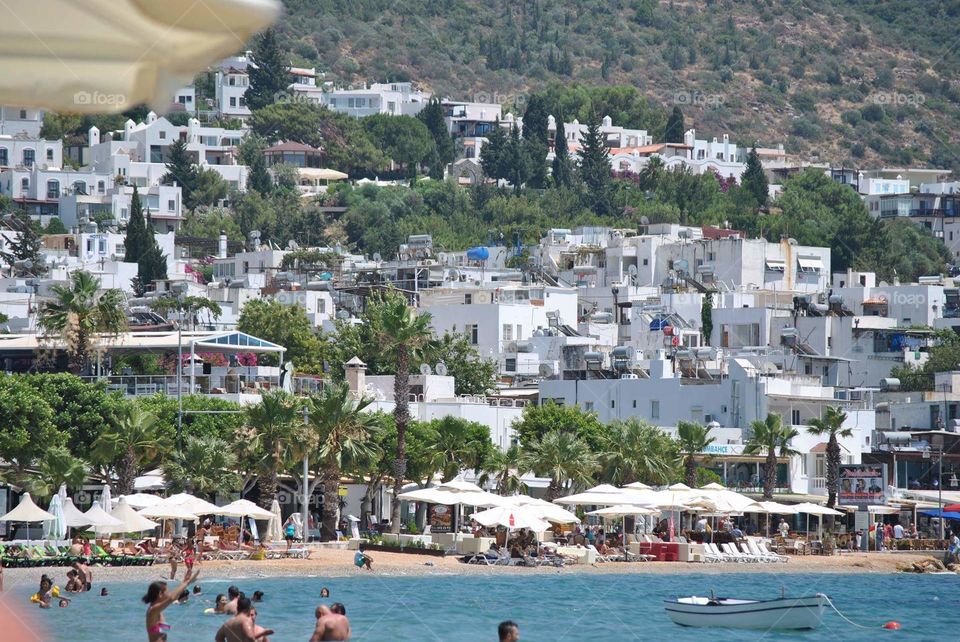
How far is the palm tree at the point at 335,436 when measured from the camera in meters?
56.5

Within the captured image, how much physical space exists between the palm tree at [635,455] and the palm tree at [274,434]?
14.1 meters

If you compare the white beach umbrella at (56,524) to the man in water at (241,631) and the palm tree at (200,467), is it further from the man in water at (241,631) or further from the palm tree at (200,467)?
the man in water at (241,631)

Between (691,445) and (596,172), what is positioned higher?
(596,172)

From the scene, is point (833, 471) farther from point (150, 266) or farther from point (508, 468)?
point (150, 266)

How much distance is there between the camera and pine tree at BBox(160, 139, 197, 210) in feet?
560

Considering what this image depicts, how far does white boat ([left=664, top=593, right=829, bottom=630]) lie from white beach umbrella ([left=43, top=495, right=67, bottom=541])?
16.0 metres

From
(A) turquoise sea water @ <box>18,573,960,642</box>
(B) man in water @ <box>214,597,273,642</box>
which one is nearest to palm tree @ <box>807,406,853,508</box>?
(A) turquoise sea water @ <box>18,573,960,642</box>

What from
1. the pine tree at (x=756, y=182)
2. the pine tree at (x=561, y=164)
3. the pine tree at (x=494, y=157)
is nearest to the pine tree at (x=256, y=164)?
the pine tree at (x=494, y=157)

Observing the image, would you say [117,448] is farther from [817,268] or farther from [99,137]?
[99,137]

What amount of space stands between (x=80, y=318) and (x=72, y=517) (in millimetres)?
17581

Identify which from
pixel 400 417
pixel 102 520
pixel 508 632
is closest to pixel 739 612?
pixel 102 520

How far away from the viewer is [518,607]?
45125 mm

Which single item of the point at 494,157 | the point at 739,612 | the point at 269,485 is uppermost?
the point at 494,157

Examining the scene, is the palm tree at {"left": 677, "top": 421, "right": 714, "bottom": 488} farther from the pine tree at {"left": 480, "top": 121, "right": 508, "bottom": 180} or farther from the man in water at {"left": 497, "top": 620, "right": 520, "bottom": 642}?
the pine tree at {"left": 480, "top": 121, "right": 508, "bottom": 180}
